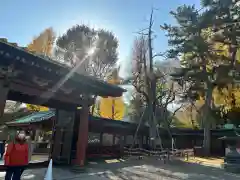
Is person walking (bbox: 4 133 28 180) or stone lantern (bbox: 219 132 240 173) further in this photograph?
stone lantern (bbox: 219 132 240 173)

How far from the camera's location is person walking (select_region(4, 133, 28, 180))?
5477 mm

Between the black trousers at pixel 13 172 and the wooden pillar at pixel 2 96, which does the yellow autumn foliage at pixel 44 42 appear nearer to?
the wooden pillar at pixel 2 96

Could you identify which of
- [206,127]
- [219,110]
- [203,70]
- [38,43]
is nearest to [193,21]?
[203,70]

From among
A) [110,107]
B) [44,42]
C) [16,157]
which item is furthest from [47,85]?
[110,107]

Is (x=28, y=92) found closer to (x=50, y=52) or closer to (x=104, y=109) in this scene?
(x=50, y=52)

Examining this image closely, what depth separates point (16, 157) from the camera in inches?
217

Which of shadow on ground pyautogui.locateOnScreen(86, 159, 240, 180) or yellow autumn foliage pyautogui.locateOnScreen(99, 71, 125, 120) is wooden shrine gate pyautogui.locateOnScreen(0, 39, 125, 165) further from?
yellow autumn foliage pyautogui.locateOnScreen(99, 71, 125, 120)

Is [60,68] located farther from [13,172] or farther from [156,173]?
[156,173]

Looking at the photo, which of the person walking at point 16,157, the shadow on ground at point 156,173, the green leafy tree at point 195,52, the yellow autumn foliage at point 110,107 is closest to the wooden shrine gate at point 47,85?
the person walking at point 16,157

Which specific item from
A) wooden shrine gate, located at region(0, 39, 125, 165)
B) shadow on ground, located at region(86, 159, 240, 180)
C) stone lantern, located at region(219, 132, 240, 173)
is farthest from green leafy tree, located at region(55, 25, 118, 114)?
stone lantern, located at region(219, 132, 240, 173)

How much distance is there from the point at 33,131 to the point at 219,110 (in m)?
22.5

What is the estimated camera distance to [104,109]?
33938 mm

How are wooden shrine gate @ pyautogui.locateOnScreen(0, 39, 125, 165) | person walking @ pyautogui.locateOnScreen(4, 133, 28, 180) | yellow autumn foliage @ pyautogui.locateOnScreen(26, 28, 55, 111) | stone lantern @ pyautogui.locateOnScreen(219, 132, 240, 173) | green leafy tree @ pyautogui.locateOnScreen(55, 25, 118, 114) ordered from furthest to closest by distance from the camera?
yellow autumn foliage @ pyautogui.locateOnScreen(26, 28, 55, 111), green leafy tree @ pyautogui.locateOnScreen(55, 25, 118, 114), stone lantern @ pyautogui.locateOnScreen(219, 132, 240, 173), wooden shrine gate @ pyautogui.locateOnScreen(0, 39, 125, 165), person walking @ pyautogui.locateOnScreen(4, 133, 28, 180)

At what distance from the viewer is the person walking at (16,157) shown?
5.48 metres
